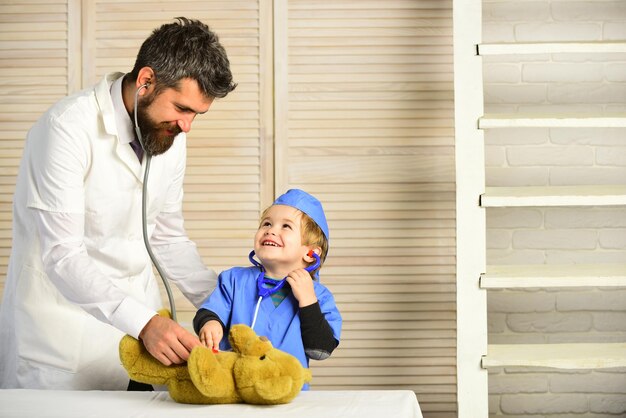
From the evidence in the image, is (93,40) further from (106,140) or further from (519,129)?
(519,129)

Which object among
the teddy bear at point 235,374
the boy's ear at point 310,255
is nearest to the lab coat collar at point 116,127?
the boy's ear at point 310,255

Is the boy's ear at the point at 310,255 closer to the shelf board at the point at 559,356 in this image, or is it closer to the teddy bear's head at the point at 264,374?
the teddy bear's head at the point at 264,374

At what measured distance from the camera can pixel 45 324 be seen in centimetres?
190

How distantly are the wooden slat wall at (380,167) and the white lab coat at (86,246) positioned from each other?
38.1 inches

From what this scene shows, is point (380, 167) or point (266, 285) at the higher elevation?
point (380, 167)

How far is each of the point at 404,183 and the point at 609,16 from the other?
0.87 metres

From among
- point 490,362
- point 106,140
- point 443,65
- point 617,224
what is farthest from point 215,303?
point 617,224

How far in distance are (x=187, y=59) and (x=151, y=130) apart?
0.56 feet

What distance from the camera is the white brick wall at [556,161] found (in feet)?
9.36

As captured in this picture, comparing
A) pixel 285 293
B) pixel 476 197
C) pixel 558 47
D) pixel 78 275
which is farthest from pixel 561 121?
pixel 78 275

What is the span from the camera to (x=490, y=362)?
2385 millimetres

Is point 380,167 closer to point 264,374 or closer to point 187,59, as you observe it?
point 187,59

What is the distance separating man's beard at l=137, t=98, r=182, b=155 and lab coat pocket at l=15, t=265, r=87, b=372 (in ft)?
1.23

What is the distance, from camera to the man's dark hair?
6.08 feet
